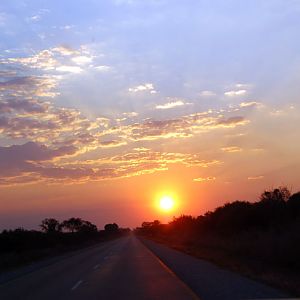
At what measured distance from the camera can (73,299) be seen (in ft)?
53.4

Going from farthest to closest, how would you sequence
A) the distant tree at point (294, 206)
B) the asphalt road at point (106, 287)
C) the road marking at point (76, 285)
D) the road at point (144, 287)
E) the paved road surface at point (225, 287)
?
the distant tree at point (294, 206), the road marking at point (76, 285), the asphalt road at point (106, 287), the road at point (144, 287), the paved road surface at point (225, 287)

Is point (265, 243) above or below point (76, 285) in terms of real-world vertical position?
above

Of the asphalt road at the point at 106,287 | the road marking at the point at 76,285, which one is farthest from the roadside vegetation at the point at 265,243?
the road marking at the point at 76,285

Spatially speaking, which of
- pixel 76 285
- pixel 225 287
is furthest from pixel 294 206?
pixel 225 287

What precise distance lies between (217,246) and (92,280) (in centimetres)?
2854

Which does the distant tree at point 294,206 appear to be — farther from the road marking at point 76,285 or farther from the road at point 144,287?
the road marking at point 76,285

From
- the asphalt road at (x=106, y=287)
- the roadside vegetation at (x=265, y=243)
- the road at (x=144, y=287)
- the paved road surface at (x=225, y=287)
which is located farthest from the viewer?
the roadside vegetation at (x=265, y=243)

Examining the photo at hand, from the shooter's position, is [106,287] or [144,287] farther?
[106,287]

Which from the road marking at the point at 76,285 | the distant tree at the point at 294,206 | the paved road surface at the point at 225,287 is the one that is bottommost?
the paved road surface at the point at 225,287

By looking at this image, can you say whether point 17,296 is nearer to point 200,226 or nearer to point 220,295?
point 220,295

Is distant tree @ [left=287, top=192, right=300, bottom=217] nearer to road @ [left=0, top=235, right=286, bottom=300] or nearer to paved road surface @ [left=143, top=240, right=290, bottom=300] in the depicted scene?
road @ [left=0, top=235, right=286, bottom=300]

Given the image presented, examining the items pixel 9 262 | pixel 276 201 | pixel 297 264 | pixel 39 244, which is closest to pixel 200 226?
pixel 39 244

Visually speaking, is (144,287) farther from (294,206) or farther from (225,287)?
(294,206)

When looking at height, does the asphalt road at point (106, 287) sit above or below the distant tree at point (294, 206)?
below
